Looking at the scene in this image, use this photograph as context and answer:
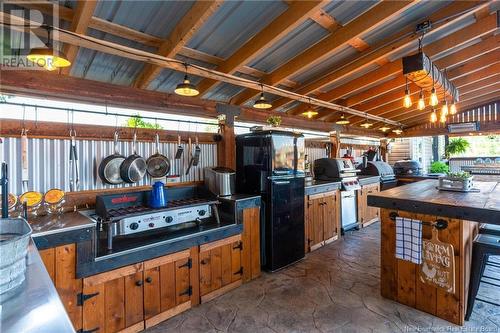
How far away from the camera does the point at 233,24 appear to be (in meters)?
2.35

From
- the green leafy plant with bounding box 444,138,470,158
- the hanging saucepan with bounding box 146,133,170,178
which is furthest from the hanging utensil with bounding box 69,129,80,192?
the green leafy plant with bounding box 444,138,470,158

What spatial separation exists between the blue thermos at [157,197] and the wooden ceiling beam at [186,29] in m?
1.16

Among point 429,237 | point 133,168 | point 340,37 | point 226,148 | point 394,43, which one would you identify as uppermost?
point 394,43

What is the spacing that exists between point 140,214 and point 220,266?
40.7 inches

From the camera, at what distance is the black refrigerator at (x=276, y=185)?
3232 millimetres

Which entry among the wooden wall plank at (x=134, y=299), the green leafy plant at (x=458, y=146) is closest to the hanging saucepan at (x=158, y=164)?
the wooden wall plank at (x=134, y=299)

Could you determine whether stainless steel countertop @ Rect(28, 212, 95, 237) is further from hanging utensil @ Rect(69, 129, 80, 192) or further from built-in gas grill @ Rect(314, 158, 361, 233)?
built-in gas grill @ Rect(314, 158, 361, 233)

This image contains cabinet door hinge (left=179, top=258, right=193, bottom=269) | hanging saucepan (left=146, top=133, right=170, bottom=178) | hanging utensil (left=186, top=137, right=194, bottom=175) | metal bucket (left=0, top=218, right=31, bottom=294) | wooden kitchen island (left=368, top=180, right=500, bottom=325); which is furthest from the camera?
hanging utensil (left=186, top=137, right=194, bottom=175)

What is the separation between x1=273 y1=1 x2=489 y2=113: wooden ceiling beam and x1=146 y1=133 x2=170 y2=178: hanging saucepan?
2.23 m

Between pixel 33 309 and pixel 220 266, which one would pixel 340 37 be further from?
pixel 33 309

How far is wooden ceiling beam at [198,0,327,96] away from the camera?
2.12 meters

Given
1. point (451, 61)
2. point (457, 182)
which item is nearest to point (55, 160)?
point (457, 182)

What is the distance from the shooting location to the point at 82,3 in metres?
1.75

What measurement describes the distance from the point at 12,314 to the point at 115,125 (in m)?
2.34
